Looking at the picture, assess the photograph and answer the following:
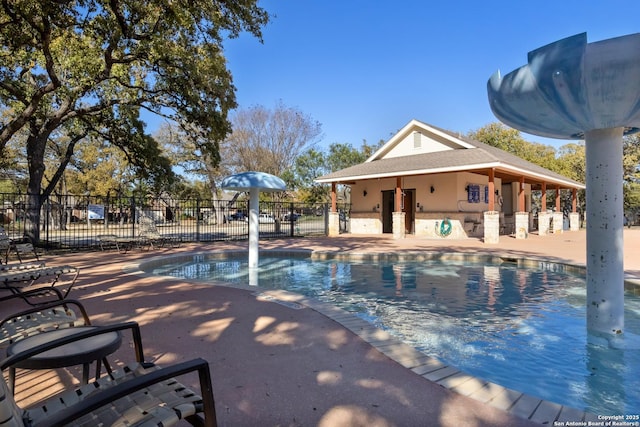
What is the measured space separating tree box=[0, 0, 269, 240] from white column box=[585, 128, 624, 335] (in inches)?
310

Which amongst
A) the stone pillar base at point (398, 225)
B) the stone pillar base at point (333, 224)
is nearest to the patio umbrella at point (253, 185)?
the stone pillar base at point (398, 225)

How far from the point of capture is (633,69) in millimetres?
3182

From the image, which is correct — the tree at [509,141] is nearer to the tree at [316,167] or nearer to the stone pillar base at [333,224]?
the tree at [316,167]

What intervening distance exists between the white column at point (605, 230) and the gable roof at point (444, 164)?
37.8ft

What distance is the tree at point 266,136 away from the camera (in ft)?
96.6

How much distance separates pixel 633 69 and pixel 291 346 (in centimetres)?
400

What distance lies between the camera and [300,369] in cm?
326

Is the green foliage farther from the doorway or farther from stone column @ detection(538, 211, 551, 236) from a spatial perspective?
the doorway

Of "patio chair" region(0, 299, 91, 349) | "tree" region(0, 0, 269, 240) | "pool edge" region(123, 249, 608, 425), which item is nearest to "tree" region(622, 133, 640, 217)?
"tree" region(0, 0, 269, 240)

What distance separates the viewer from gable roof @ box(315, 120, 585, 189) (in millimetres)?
16031

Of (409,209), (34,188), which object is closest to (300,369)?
(34,188)

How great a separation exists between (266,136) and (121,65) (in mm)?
18353

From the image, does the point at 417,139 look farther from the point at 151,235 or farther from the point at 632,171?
the point at 632,171

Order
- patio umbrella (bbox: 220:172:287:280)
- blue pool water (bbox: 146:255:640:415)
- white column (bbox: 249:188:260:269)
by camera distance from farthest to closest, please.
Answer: white column (bbox: 249:188:260:269)
patio umbrella (bbox: 220:172:287:280)
blue pool water (bbox: 146:255:640:415)
